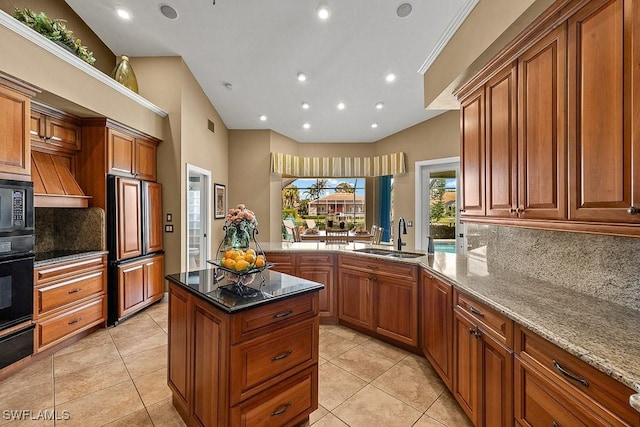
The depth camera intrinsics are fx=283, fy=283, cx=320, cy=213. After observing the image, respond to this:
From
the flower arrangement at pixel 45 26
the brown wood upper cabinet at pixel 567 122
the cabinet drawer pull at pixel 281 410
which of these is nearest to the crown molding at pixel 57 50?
the flower arrangement at pixel 45 26

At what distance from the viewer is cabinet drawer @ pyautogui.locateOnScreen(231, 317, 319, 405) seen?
146 cm

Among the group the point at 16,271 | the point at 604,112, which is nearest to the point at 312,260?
the point at 16,271

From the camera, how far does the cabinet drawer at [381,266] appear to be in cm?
274

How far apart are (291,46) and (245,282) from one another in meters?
3.32

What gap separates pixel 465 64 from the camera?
7.30 feet

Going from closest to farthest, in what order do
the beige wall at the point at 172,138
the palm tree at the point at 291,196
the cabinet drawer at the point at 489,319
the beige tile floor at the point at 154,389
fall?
1. the cabinet drawer at the point at 489,319
2. the beige tile floor at the point at 154,389
3. the beige wall at the point at 172,138
4. the palm tree at the point at 291,196

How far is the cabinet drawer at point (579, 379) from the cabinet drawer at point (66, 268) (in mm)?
3830

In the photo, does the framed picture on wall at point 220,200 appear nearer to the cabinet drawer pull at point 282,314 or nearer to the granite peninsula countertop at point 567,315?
the cabinet drawer pull at point 282,314

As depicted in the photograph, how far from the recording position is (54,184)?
10.1 feet

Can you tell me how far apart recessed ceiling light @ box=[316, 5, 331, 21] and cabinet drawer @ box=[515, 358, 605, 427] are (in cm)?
358

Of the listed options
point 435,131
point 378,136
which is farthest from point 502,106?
point 378,136

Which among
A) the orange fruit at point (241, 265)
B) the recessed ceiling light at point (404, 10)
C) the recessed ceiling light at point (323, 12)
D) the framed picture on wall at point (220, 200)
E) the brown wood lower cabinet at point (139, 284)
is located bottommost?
the brown wood lower cabinet at point (139, 284)

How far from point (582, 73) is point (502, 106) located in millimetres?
610

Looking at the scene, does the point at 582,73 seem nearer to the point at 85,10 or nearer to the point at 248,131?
the point at 85,10
